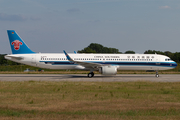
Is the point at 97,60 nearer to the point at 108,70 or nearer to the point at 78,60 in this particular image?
the point at 78,60

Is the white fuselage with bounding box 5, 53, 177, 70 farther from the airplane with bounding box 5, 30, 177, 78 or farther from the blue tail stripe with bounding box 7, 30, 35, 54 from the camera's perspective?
the blue tail stripe with bounding box 7, 30, 35, 54

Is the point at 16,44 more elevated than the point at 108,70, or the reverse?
the point at 16,44

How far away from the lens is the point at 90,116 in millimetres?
7000

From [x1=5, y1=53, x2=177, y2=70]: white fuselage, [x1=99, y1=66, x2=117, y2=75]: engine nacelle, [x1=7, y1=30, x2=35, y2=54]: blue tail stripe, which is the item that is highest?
[x1=7, y1=30, x2=35, y2=54]: blue tail stripe

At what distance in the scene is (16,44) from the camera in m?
27.1

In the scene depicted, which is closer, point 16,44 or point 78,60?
point 78,60

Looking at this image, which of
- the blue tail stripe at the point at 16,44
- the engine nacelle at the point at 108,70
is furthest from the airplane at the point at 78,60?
the engine nacelle at the point at 108,70

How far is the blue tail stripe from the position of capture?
2711 centimetres

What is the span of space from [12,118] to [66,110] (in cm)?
200

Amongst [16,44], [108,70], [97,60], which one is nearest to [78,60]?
[97,60]

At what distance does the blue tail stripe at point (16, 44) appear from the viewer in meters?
27.1

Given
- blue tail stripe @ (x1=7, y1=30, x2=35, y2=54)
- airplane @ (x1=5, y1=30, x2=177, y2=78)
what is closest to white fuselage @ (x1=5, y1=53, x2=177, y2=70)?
airplane @ (x1=5, y1=30, x2=177, y2=78)

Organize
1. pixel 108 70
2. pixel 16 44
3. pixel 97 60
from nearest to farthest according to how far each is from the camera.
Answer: pixel 108 70, pixel 97 60, pixel 16 44

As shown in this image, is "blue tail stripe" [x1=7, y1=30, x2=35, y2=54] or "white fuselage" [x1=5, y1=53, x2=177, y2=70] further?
"blue tail stripe" [x1=7, y1=30, x2=35, y2=54]
